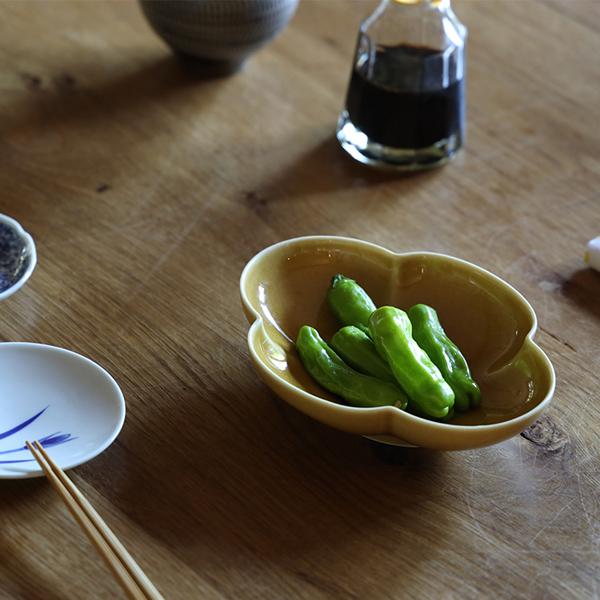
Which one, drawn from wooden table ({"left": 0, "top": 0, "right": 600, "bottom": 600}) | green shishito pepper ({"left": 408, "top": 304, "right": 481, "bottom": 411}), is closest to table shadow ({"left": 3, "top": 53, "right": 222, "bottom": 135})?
wooden table ({"left": 0, "top": 0, "right": 600, "bottom": 600})

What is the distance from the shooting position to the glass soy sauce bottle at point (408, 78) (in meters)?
1.11

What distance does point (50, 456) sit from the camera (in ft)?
2.41

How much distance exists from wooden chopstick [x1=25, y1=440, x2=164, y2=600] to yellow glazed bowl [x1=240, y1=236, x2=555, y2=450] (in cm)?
17

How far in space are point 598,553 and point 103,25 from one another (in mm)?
1071

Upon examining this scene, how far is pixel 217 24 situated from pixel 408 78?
0.29 meters

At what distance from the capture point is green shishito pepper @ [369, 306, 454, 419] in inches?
29.0

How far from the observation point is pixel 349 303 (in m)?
0.85

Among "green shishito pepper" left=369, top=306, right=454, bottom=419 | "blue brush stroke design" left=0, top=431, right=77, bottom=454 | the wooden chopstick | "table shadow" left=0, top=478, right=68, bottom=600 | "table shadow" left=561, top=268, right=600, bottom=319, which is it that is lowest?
"table shadow" left=0, top=478, right=68, bottom=600

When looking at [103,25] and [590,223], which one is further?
[103,25]

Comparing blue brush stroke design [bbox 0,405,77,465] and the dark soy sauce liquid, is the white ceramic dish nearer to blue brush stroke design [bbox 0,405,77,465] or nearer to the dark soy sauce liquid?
blue brush stroke design [bbox 0,405,77,465]

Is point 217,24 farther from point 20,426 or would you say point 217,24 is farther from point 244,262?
point 20,426

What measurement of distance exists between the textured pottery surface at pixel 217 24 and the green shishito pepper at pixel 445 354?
576mm

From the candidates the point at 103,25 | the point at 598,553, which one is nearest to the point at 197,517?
the point at 598,553

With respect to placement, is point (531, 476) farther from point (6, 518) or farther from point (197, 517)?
point (6, 518)
